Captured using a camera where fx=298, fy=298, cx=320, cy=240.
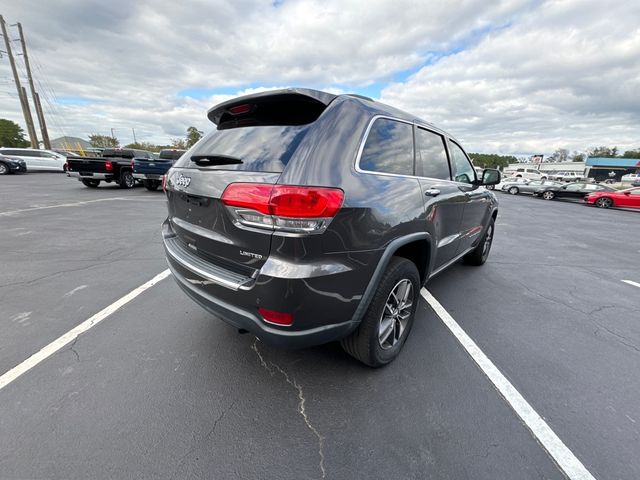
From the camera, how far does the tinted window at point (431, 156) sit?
2.61 m

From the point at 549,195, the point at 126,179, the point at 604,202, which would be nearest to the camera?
the point at 126,179

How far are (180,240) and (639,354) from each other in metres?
4.10

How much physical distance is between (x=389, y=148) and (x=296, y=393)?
6.12ft

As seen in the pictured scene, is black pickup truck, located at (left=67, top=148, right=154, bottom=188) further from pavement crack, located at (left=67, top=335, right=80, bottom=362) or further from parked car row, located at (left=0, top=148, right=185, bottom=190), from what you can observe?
pavement crack, located at (left=67, top=335, right=80, bottom=362)

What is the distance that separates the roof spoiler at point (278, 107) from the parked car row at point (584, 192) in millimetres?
22275

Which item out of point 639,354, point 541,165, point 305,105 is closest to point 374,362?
point 305,105

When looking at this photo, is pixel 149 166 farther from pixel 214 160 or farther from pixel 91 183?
pixel 214 160

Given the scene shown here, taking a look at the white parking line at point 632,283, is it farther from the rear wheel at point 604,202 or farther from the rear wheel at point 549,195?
the rear wheel at point 549,195

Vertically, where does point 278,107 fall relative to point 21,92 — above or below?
below

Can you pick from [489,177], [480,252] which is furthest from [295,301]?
[480,252]

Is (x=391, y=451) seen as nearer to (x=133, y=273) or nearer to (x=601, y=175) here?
(x=133, y=273)

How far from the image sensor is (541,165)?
8181 centimetres

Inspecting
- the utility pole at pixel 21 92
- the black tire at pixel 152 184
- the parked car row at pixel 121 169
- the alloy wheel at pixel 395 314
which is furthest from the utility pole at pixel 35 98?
the alloy wheel at pixel 395 314

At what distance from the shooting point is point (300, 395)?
2.04 meters
